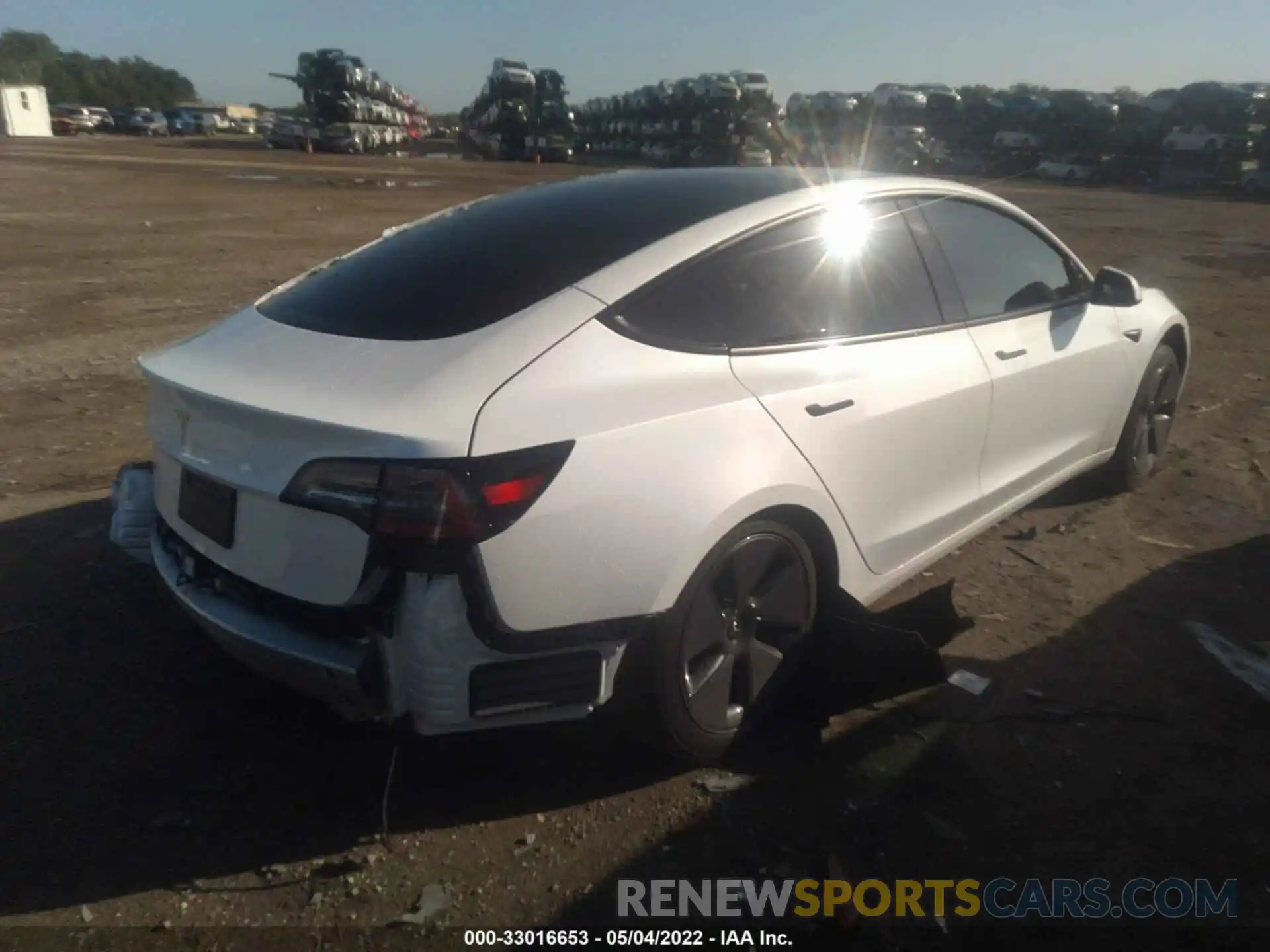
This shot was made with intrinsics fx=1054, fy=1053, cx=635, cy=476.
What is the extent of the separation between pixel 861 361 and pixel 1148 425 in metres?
2.76

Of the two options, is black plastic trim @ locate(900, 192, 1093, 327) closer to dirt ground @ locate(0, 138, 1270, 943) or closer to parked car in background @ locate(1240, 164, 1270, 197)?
Answer: dirt ground @ locate(0, 138, 1270, 943)

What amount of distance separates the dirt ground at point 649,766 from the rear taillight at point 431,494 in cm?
82

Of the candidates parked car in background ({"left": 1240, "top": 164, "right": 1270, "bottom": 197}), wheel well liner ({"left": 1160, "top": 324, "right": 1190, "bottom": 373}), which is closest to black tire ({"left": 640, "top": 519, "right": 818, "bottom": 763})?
wheel well liner ({"left": 1160, "top": 324, "right": 1190, "bottom": 373})

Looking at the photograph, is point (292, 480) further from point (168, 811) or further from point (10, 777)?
point (10, 777)

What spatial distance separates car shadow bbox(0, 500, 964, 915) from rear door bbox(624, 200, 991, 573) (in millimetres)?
404

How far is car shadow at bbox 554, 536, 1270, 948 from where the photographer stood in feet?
9.00

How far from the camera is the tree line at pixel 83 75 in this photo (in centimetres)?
Result: 9988

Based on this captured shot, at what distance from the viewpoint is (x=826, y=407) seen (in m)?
3.22

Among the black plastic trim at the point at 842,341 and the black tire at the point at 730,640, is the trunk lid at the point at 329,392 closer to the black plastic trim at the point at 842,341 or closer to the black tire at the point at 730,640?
the black plastic trim at the point at 842,341

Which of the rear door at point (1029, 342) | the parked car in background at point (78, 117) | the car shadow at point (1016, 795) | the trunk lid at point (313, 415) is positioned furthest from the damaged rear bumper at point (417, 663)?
the parked car in background at point (78, 117)

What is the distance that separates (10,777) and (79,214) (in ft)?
54.5

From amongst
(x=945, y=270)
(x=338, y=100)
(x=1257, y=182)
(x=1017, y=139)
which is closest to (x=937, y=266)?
(x=945, y=270)

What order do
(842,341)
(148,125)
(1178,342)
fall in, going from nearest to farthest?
(842,341) < (1178,342) < (148,125)

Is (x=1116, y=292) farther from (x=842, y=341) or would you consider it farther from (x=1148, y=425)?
(x=842, y=341)
